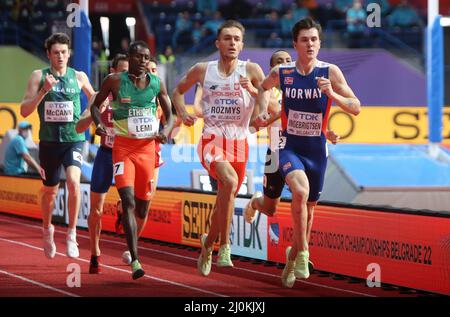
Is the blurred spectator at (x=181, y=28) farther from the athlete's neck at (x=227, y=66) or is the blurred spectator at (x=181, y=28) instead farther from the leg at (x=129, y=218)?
the leg at (x=129, y=218)

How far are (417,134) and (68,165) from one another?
14200 mm

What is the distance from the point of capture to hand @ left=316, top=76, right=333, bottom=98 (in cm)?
953

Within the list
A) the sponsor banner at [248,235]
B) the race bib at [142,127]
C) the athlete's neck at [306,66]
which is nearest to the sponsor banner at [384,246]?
the sponsor banner at [248,235]

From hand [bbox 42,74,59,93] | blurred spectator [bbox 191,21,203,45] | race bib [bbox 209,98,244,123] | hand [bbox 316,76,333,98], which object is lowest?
race bib [bbox 209,98,244,123]

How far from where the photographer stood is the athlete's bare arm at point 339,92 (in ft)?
31.3

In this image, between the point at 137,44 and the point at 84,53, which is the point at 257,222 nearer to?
the point at 137,44

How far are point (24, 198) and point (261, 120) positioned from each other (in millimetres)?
10804

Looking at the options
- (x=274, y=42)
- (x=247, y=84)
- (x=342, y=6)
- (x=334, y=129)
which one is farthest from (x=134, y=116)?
(x=342, y=6)

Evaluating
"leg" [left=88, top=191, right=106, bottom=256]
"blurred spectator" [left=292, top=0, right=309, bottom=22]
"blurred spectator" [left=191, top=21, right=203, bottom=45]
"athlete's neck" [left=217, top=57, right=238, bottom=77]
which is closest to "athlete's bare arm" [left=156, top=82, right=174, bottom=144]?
"athlete's neck" [left=217, top=57, right=238, bottom=77]

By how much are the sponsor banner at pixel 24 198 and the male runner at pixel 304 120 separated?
9405 mm

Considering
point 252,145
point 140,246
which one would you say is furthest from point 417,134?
point 140,246

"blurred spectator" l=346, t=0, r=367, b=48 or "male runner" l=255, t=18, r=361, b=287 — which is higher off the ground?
"blurred spectator" l=346, t=0, r=367, b=48

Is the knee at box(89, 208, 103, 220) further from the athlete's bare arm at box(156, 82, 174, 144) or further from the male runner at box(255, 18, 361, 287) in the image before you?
the male runner at box(255, 18, 361, 287)

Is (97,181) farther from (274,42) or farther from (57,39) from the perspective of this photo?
(274,42)
